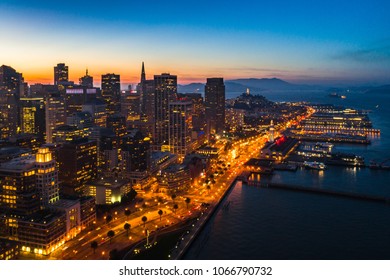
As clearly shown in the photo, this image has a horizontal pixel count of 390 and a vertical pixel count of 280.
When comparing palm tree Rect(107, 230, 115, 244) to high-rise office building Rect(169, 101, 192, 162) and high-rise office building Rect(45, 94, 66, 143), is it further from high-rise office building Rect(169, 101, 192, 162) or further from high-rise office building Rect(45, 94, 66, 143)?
high-rise office building Rect(45, 94, 66, 143)

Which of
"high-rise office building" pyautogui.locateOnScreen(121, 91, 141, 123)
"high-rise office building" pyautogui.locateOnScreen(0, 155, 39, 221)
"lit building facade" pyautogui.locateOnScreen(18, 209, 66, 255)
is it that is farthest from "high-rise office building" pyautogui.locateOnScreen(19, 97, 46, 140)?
"lit building facade" pyautogui.locateOnScreen(18, 209, 66, 255)

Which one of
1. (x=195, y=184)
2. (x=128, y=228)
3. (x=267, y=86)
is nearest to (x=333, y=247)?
(x=128, y=228)

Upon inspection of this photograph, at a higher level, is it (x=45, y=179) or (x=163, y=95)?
(x=163, y=95)

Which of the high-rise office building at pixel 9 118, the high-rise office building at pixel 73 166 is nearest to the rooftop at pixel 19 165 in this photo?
the high-rise office building at pixel 73 166

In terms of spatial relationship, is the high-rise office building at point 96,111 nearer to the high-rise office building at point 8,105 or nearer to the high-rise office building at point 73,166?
the high-rise office building at point 8,105

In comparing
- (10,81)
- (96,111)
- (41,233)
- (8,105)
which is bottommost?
(41,233)

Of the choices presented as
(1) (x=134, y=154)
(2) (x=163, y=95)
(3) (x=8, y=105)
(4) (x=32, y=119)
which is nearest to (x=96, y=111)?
(4) (x=32, y=119)

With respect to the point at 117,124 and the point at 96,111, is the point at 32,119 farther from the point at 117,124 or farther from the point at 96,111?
the point at 117,124

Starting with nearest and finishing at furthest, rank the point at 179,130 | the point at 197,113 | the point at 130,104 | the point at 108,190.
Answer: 1. the point at 108,190
2. the point at 179,130
3. the point at 197,113
4. the point at 130,104
